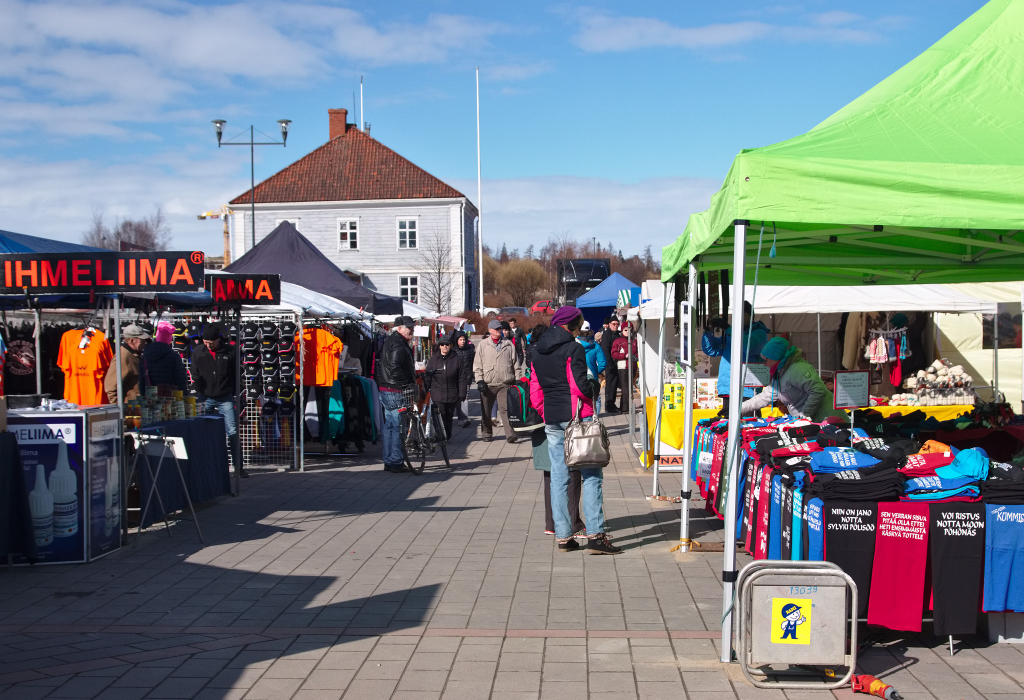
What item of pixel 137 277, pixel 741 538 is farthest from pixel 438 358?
pixel 741 538

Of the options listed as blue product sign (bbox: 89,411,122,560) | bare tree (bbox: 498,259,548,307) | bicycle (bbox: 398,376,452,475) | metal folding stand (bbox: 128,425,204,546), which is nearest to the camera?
blue product sign (bbox: 89,411,122,560)

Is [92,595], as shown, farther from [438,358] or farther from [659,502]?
[438,358]

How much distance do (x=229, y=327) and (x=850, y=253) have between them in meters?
7.77

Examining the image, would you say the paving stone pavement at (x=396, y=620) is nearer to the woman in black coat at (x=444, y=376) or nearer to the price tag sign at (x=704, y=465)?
the price tag sign at (x=704, y=465)

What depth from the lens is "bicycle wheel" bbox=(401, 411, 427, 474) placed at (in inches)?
454

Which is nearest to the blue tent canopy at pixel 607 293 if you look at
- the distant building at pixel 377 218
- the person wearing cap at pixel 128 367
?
the person wearing cap at pixel 128 367

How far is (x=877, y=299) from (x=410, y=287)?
37086 mm

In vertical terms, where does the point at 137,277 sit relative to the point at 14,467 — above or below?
above

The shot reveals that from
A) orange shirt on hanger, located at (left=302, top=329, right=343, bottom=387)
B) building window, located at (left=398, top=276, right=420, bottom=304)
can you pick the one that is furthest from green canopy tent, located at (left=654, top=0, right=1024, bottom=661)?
building window, located at (left=398, top=276, right=420, bottom=304)

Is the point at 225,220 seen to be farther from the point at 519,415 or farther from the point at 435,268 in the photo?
the point at 519,415

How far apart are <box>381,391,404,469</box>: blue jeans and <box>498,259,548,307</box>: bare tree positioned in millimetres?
59593

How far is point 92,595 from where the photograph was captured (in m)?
6.07

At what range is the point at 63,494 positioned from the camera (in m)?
6.82

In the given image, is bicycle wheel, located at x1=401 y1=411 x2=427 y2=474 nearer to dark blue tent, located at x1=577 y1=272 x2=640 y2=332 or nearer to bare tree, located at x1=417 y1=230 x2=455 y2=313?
dark blue tent, located at x1=577 y1=272 x2=640 y2=332
